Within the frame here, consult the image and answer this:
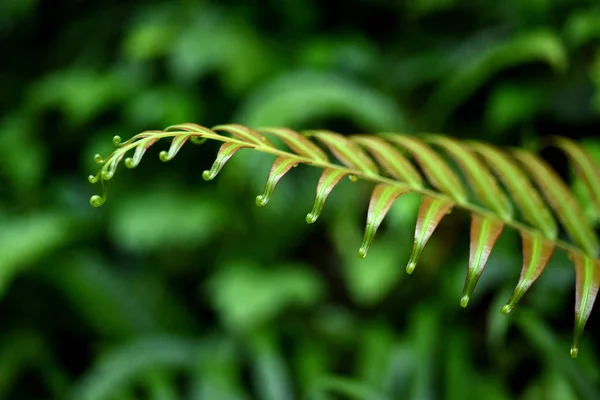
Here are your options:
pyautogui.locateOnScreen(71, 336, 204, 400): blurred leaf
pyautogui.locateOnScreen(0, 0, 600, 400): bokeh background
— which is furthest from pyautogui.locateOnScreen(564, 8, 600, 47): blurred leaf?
pyautogui.locateOnScreen(71, 336, 204, 400): blurred leaf

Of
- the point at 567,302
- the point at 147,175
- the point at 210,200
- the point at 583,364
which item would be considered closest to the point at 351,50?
the point at 210,200

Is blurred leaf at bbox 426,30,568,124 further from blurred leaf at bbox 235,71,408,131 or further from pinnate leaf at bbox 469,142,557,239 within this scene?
pinnate leaf at bbox 469,142,557,239

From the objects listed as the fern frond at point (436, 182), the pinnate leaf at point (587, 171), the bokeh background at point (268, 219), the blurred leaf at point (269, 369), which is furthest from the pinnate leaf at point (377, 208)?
the blurred leaf at point (269, 369)

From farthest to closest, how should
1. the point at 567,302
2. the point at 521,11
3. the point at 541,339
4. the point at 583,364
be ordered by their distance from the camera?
1. the point at 521,11
2. the point at 567,302
3. the point at 583,364
4. the point at 541,339

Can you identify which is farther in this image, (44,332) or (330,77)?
(44,332)

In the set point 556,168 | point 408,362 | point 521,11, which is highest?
point 521,11

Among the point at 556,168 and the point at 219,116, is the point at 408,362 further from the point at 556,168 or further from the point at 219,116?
the point at 219,116
